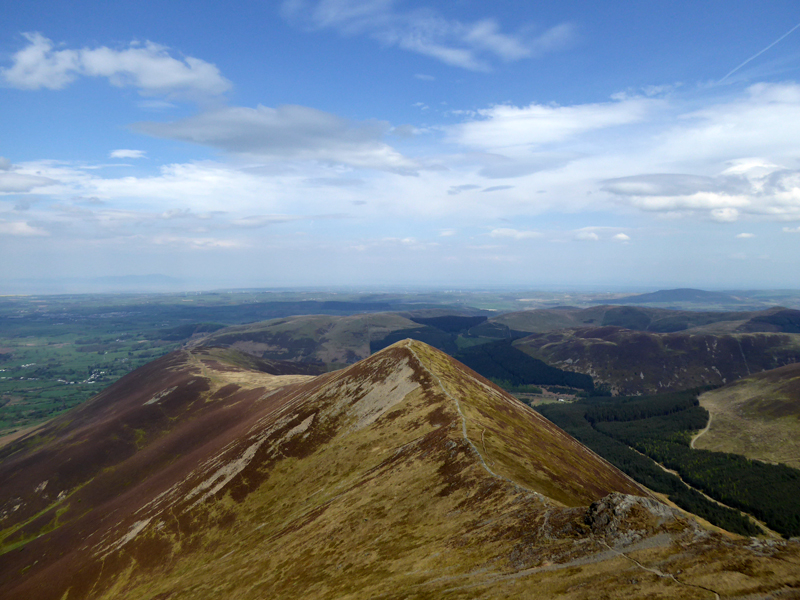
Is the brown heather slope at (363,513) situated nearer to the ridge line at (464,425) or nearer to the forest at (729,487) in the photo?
the ridge line at (464,425)

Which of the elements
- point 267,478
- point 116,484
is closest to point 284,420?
point 267,478

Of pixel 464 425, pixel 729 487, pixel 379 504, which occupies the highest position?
pixel 464 425

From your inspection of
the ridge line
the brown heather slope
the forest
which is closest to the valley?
the brown heather slope

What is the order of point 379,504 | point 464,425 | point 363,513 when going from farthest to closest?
point 464,425 < point 379,504 < point 363,513

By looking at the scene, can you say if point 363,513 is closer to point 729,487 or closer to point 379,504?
point 379,504

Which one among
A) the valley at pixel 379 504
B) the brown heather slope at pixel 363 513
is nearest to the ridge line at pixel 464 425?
the brown heather slope at pixel 363 513

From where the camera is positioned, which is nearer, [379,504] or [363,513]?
[363,513]

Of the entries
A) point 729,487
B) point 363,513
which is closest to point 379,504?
point 363,513

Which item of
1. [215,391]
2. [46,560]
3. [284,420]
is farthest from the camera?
[215,391]

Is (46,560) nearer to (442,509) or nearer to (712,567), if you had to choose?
(442,509)
